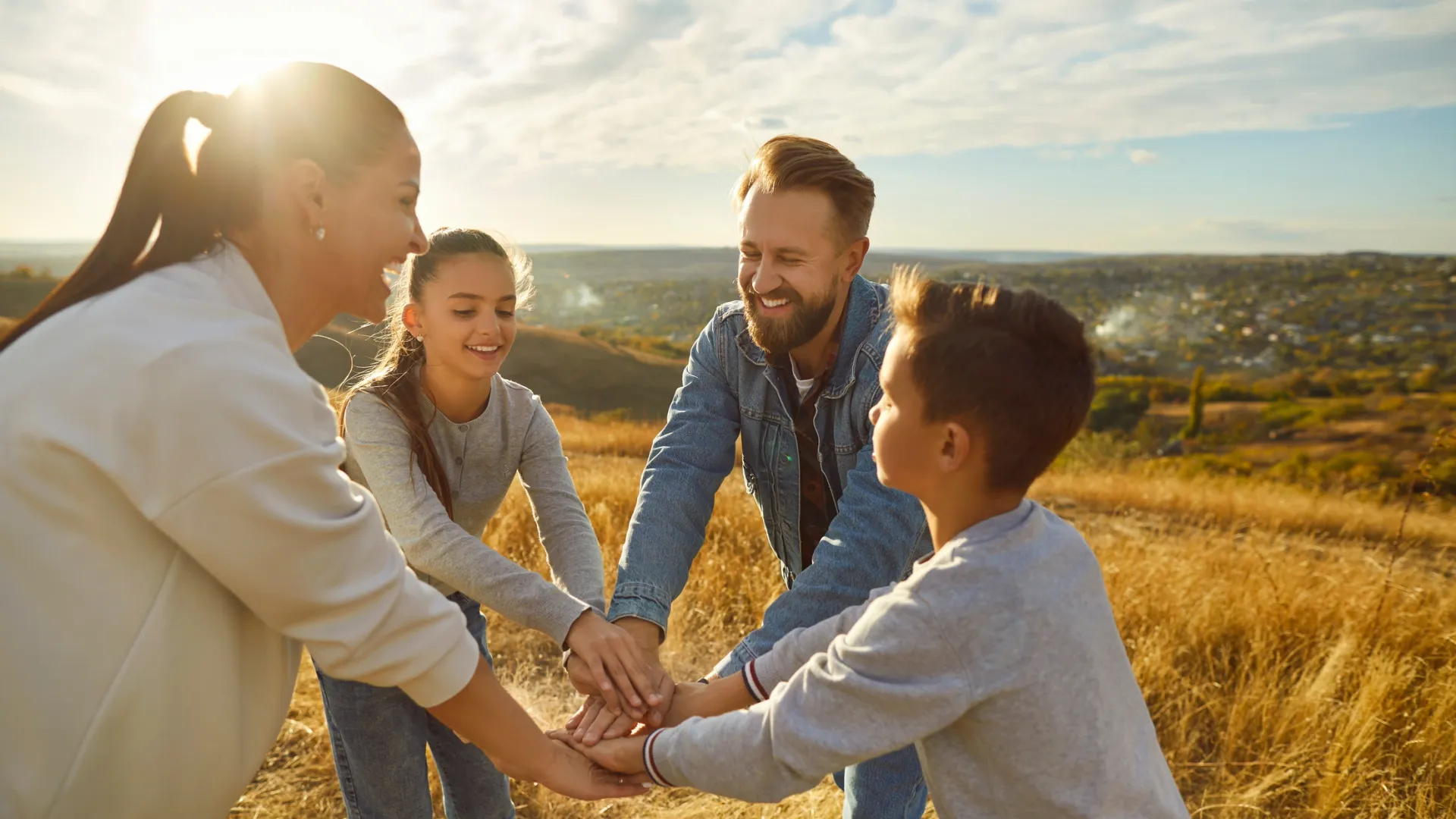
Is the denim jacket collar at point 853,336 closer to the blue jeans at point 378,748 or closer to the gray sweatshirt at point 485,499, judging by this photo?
the gray sweatshirt at point 485,499

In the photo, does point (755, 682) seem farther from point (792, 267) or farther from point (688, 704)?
point (792, 267)

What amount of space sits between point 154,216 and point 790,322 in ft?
5.91

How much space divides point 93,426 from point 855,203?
2.29 m

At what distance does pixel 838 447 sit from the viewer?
289 centimetres

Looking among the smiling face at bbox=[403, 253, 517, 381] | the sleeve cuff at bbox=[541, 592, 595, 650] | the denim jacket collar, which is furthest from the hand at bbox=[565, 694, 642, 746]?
the denim jacket collar

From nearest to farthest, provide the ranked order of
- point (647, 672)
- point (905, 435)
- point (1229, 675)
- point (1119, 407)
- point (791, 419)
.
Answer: point (905, 435) < point (647, 672) < point (791, 419) < point (1229, 675) < point (1119, 407)

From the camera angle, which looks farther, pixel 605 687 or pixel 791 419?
pixel 791 419

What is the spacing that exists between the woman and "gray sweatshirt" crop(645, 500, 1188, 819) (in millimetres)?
804

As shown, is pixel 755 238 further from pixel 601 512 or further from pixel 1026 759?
pixel 601 512

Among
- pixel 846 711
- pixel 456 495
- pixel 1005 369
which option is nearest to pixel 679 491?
pixel 456 495

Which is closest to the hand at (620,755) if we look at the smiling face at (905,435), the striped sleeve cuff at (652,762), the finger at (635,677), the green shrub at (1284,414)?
the finger at (635,677)

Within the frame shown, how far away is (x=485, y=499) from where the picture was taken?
9.46 ft

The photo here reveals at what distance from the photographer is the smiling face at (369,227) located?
1.78 metres

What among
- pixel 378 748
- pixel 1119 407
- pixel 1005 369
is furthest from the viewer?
pixel 1119 407
